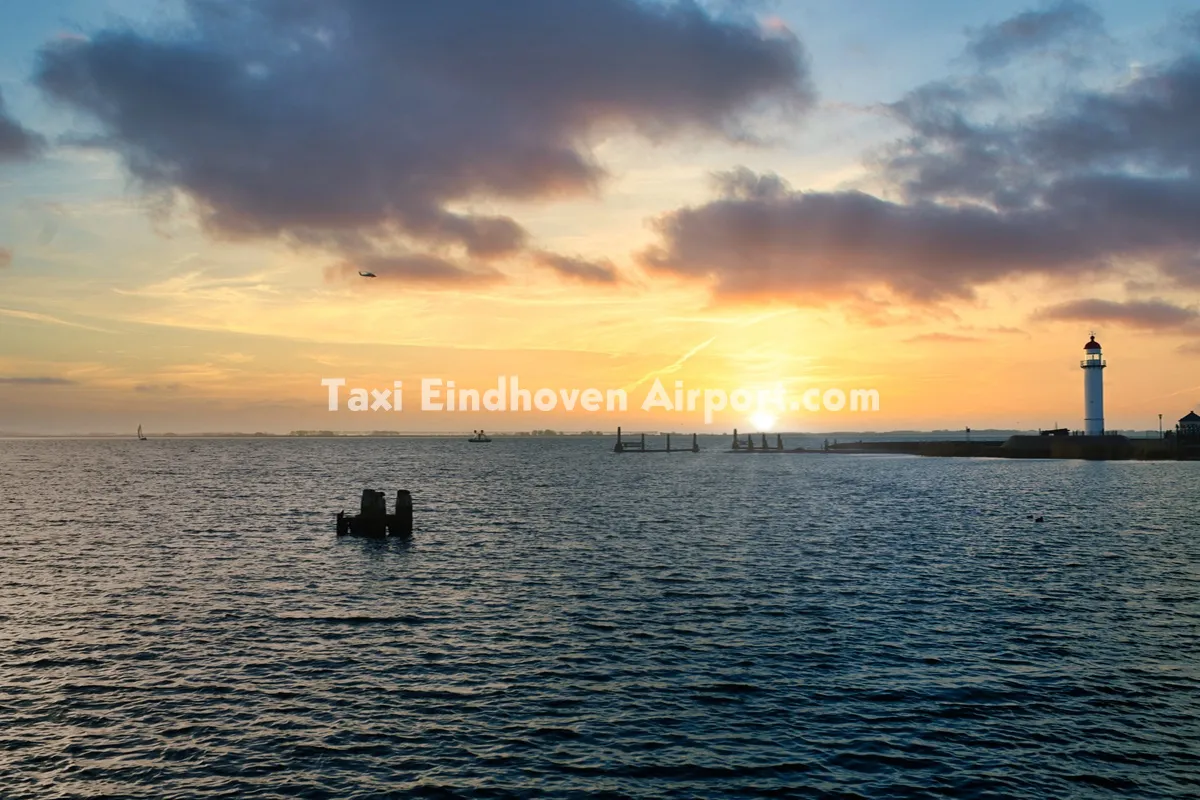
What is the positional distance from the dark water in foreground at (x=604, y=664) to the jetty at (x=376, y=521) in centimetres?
159

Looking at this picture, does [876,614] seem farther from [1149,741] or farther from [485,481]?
[485,481]

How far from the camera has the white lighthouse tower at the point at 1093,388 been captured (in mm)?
145875

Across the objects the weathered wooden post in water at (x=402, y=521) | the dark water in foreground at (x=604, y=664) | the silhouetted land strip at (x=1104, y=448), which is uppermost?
the silhouetted land strip at (x=1104, y=448)

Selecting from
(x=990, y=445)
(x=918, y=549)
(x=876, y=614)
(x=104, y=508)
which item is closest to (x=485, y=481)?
(x=104, y=508)

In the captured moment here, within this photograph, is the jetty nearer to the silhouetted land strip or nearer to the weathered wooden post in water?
the weathered wooden post in water

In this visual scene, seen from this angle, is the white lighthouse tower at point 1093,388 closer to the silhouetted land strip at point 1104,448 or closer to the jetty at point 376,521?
the silhouetted land strip at point 1104,448

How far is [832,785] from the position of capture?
1667cm

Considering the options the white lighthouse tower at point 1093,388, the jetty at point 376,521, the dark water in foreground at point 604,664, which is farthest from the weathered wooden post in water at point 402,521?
the white lighthouse tower at point 1093,388

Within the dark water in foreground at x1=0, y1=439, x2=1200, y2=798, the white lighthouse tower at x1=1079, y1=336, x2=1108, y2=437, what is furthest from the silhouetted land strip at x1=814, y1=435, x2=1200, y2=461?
the dark water in foreground at x1=0, y1=439, x2=1200, y2=798

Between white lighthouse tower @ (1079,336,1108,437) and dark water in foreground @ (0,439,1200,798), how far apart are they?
10399cm

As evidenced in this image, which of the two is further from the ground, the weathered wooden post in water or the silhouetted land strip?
the silhouetted land strip

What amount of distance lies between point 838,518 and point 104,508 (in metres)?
68.7

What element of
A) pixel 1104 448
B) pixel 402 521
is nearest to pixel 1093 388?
pixel 1104 448

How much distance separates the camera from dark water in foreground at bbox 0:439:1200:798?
57.2ft
